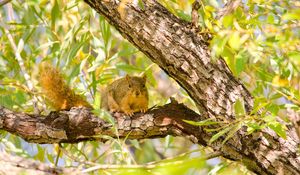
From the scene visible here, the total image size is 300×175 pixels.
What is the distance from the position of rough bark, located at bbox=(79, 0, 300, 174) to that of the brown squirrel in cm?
48

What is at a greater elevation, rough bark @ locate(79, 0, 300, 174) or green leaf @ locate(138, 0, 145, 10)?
green leaf @ locate(138, 0, 145, 10)

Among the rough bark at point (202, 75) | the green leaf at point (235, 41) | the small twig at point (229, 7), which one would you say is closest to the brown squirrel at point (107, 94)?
the rough bark at point (202, 75)

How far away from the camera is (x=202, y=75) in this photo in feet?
7.49

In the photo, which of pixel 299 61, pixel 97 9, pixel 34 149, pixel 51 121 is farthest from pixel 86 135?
pixel 299 61

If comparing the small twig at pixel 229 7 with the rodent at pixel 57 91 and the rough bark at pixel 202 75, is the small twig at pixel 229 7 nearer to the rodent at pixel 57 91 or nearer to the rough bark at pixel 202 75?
the rough bark at pixel 202 75

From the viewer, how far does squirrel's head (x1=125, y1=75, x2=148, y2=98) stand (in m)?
3.35

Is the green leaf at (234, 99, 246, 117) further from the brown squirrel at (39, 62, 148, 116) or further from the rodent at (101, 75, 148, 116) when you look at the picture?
the rodent at (101, 75, 148, 116)

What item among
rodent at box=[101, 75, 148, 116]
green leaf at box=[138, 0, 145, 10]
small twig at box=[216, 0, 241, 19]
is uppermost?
green leaf at box=[138, 0, 145, 10]

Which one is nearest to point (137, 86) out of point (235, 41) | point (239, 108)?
point (239, 108)

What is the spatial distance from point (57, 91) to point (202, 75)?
901mm

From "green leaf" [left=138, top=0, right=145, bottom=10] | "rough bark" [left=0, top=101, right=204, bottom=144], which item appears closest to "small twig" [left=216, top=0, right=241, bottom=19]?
"green leaf" [left=138, top=0, right=145, bottom=10]

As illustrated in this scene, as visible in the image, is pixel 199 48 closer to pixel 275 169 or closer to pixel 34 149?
pixel 275 169

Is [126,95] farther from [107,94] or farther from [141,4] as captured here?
[141,4]

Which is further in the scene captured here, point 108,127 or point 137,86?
point 137,86
